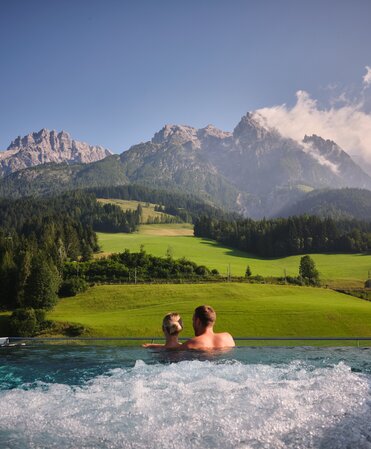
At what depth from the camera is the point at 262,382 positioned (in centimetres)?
1041

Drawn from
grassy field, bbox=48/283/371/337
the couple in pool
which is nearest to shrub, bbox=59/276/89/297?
grassy field, bbox=48/283/371/337

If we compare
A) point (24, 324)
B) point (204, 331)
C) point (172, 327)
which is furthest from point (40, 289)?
point (204, 331)

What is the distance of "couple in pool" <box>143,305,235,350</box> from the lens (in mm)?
12398

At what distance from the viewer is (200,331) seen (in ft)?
42.4

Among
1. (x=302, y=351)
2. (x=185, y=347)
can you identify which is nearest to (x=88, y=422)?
(x=185, y=347)

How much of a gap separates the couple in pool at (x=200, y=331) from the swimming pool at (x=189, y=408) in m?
0.38

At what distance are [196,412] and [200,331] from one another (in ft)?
14.8

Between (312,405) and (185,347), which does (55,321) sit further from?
(312,405)

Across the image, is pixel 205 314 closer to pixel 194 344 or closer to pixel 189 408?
pixel 194 344

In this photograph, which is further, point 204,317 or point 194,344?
point 194,344

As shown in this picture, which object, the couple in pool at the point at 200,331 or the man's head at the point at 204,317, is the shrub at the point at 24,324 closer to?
the couple in pool at the point at 200,331

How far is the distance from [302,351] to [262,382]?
991cm

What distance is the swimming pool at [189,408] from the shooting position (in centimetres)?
737

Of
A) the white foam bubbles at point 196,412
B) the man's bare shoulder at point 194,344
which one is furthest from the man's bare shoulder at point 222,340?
the white foam bubbles at point 196,412
